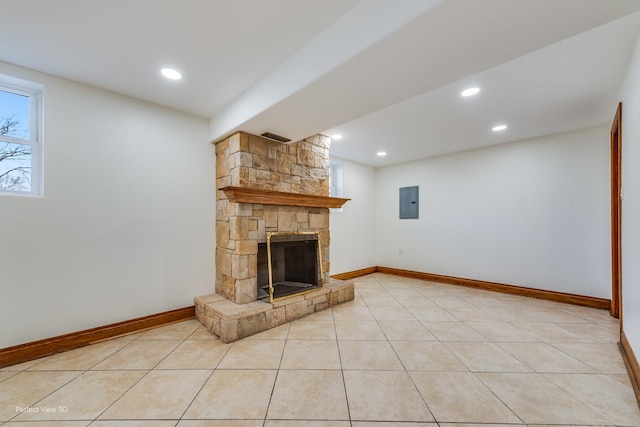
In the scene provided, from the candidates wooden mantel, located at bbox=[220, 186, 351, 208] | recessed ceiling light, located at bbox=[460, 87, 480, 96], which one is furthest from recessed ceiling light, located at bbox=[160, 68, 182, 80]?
recessed ceiling light, located at bbox=[460, 87, 480, 96]

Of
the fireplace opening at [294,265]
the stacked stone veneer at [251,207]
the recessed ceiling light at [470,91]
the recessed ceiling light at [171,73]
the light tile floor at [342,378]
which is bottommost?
the light tile floor at [342,378]

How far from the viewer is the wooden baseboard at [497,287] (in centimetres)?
328

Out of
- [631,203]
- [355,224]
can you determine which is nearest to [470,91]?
[631,203]

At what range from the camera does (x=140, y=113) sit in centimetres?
264

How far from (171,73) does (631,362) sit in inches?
169

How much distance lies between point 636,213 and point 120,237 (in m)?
4.32

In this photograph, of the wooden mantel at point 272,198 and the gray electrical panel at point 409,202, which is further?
the gray electrical panel at point 409,202

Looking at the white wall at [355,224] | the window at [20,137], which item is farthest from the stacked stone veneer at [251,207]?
the window at [20,137]

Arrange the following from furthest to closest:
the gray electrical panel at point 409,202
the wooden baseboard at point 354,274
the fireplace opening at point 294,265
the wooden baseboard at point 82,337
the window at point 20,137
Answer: the gray electrical panel at point 409,202 < the wooden baseboard at point 354,274 < the fireplace opening at point 294,265 < the window at point 20,137 < the wooden baseboard at point 82,337

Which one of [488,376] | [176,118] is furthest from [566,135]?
[176,118]

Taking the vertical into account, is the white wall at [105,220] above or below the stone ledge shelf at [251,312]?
above

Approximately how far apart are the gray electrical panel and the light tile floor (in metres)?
2.62

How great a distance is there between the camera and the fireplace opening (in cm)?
322

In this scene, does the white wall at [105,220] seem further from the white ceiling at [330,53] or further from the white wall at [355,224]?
the white wall at [355,224]
